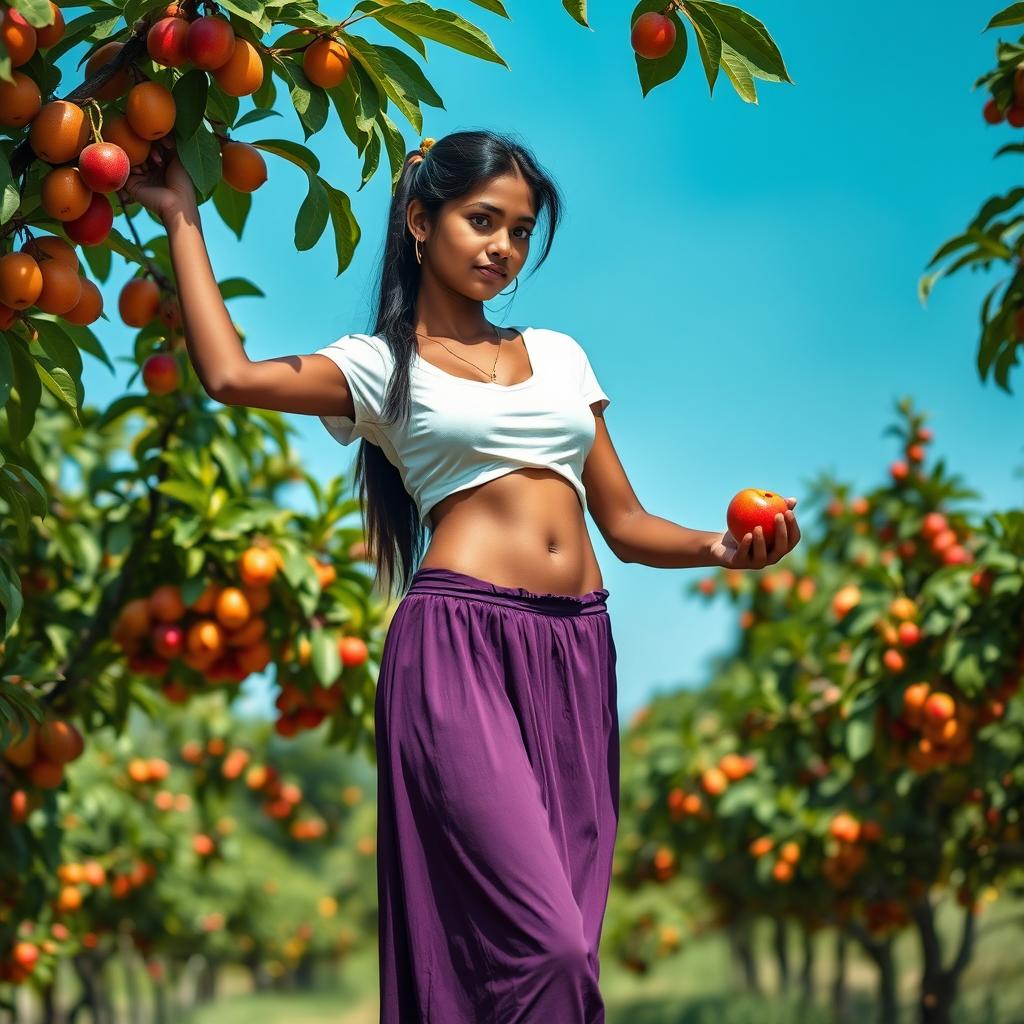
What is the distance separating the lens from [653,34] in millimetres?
2516

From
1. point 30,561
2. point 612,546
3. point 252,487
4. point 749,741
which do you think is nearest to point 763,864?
point 749,741

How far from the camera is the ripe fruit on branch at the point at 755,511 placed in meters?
2.29

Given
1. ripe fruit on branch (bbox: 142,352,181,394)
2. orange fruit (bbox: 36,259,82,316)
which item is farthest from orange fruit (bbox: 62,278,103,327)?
ripe fruit on branch (bbox: 142,352,181,394)

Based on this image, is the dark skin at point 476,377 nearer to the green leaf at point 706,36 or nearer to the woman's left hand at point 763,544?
the woman's left hand at point 763,544

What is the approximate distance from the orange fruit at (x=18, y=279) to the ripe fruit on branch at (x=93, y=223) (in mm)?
99

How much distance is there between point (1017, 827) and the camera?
6.52 m

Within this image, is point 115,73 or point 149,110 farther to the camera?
point 115,73

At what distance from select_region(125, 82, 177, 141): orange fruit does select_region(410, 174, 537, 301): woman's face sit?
0.51m

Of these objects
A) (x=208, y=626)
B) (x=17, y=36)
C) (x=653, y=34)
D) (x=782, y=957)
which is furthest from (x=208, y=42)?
(x=782, y=957)

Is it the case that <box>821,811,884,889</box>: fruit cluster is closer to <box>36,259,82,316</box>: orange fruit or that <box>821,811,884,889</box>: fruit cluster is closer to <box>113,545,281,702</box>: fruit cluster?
<box>113,545,281,702</box>: fruit cluster

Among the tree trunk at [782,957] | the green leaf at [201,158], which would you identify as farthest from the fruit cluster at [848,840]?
the tree trunk at [782,957]

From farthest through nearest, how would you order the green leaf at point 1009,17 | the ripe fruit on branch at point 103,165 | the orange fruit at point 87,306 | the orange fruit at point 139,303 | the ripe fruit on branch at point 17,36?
the green leaf at point 1009,17
the orange fruit at point 139,303
the orange fruit at point 87,306
the ripe fruit on branch at point 103,165
the ripe fruit on branch at point 17,36

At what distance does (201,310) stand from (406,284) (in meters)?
0.47

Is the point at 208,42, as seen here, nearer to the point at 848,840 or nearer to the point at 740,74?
the point at 740,74
